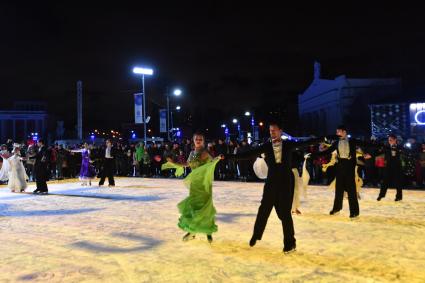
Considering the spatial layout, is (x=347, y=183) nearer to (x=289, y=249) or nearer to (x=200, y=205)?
(x=289, y=249)

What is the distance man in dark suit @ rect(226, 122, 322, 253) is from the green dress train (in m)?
0.67

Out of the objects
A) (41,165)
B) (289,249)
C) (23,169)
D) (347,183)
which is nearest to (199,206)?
(289,249)

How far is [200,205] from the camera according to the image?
7293mm

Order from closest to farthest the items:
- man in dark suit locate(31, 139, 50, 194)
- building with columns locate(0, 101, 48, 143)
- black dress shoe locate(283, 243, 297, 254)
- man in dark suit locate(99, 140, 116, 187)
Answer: black dress shoe locate(283, 243, 297, 254) < man in dark suit locate(31, 139, 50, 194) < man in dark suit locate(99, 140, 116, 187) < building with columns locate(0, 101, 48, 143)

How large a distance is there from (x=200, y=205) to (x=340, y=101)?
6352 centimetres

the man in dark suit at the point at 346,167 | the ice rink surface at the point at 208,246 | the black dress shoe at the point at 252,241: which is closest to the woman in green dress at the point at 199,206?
the ice rink surface at the point at 208,246

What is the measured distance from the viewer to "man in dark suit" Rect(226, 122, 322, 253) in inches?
261

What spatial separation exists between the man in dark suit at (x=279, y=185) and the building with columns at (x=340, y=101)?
44.5m

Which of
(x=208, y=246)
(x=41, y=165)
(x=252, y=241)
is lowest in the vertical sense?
(x=208, y=246)

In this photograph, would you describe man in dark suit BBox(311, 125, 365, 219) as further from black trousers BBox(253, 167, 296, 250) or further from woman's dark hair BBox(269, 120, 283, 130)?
black trousers BBox(253, 167, 296, 250)

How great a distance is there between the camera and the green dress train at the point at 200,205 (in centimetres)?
713

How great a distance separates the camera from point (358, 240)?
7418 mm

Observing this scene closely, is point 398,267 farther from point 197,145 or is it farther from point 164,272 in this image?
point 197,145

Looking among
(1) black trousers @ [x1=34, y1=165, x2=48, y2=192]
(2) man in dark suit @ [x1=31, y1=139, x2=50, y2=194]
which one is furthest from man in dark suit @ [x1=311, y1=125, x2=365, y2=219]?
(1) black trousers @ [x1=34, y1=165, x2=48, y2=192]
